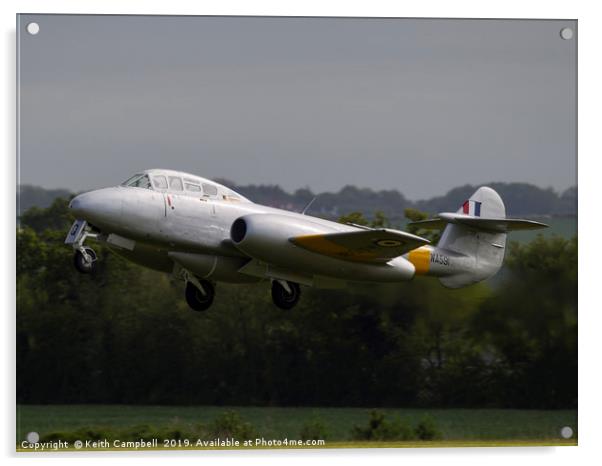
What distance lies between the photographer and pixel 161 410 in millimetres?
19688

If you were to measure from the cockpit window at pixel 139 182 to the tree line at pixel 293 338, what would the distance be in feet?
3.10

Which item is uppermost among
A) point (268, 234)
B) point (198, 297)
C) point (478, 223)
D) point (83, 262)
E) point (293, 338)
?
point (478, 223)

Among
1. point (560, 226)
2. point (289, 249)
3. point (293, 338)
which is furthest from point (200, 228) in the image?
point (560, 226)

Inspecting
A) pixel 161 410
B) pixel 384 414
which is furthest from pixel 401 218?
pixel 161 410

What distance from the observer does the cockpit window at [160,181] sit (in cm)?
1941

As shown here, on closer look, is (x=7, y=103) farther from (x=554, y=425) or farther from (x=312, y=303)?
(x=554, y=425)

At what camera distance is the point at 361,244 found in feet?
63.0

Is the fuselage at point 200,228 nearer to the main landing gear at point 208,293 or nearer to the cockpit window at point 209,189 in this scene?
the cockpit window at point 209,189

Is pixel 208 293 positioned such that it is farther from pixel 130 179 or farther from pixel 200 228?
pixel 130 179

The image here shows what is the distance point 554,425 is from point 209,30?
5.89m

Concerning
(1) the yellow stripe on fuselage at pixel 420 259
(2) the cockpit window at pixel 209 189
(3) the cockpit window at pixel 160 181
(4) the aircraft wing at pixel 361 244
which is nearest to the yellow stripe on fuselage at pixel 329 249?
(4) the aircraft wing at pixel 361 244

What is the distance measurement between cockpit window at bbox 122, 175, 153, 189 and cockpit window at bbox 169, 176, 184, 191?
0.26m

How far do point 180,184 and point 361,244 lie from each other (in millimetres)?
2218

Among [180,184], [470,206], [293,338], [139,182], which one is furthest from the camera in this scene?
[293,338]
